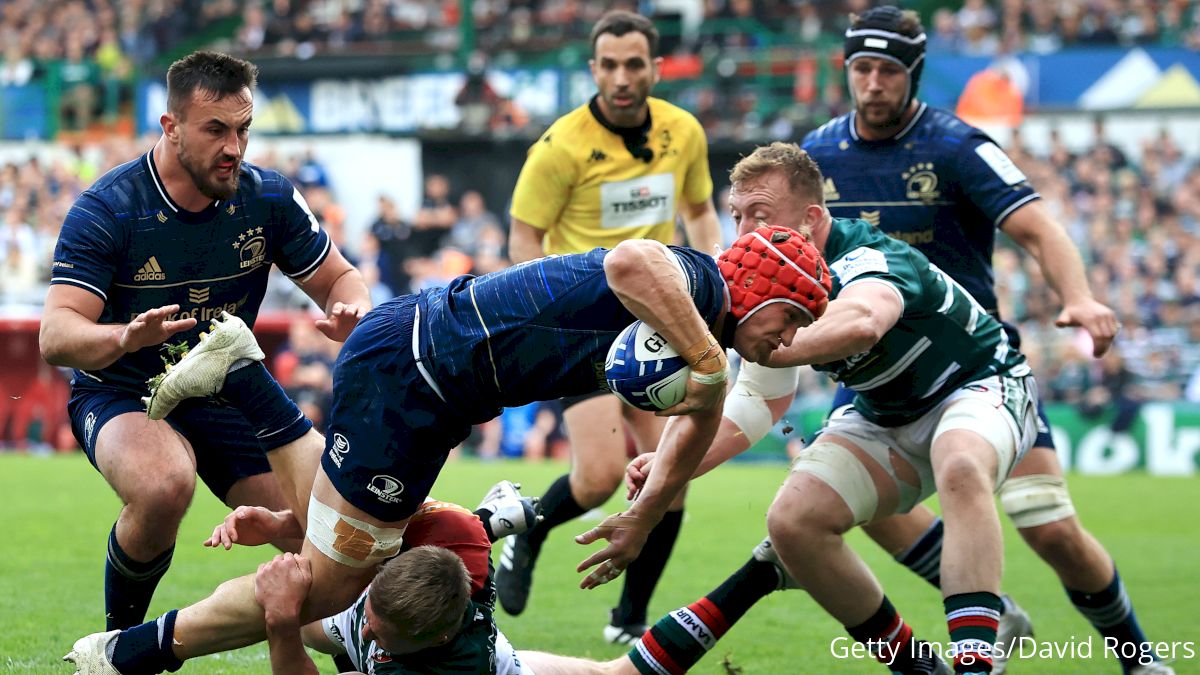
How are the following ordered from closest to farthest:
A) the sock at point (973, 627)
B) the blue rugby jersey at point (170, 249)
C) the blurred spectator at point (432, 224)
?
the sock at point (973, 627), the blue rugby jersey at point (170, 249), the blurred spectator at point (432, 224)

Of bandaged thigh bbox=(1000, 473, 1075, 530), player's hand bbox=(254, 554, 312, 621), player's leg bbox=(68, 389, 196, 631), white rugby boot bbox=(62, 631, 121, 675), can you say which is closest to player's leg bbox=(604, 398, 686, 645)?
bandaged thigh bbox=(1000, 473, 1075, 530)

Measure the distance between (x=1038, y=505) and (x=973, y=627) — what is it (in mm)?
1103

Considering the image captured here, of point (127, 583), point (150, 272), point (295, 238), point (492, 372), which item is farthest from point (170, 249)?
point (492, 372)

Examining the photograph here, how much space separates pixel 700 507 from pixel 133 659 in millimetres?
8065

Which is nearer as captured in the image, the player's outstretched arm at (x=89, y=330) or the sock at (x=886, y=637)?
the player's outstretched arm at (x=89, y=330)

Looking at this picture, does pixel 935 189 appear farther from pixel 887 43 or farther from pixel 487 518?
Answer: pixel 487 518

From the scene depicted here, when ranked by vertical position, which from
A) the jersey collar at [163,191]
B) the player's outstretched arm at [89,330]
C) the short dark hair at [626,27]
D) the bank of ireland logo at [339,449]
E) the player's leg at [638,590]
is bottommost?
the player's leg at [638,590]

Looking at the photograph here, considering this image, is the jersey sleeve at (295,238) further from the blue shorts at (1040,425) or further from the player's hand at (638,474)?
the blue shorts at (1040,425)

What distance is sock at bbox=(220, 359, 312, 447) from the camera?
5469 mm

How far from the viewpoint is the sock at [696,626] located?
17.9 ft

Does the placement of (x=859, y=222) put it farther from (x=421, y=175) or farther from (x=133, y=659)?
(x=421, y=175)

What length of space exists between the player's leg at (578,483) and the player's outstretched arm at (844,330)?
8.53 feet

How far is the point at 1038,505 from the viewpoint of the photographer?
20.6 feet

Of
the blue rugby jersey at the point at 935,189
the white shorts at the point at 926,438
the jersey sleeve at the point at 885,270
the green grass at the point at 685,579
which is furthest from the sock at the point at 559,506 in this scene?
the jersey sleeve at the point at 885,270
